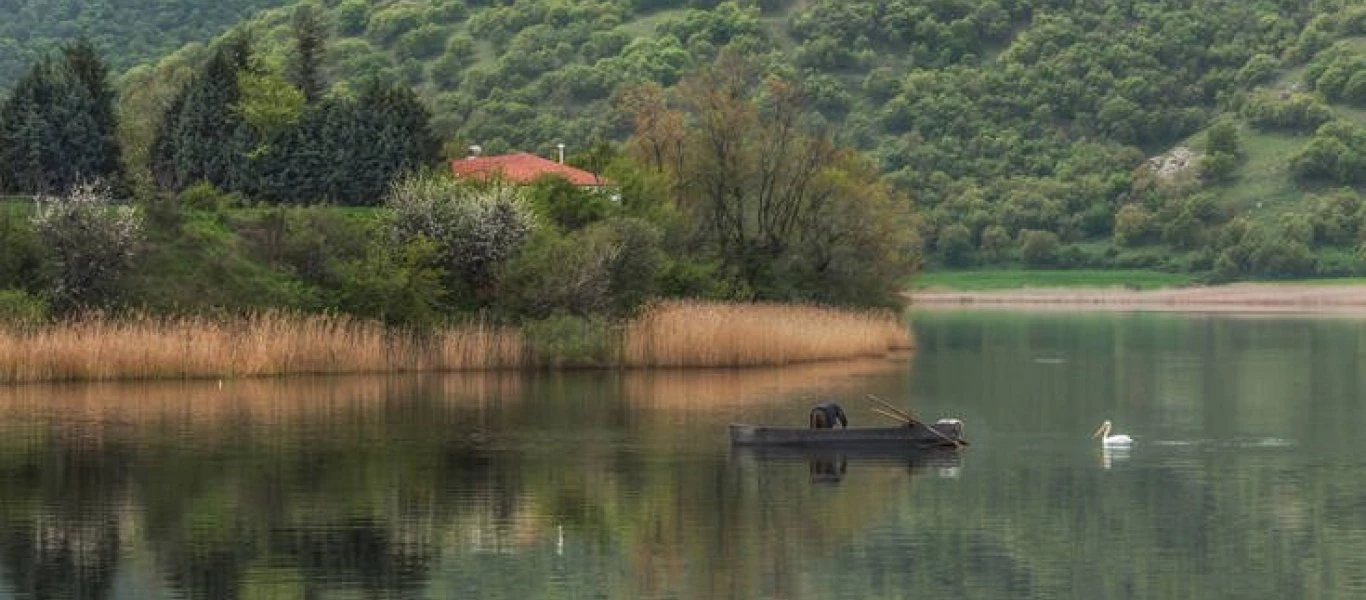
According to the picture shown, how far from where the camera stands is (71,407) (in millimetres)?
63250

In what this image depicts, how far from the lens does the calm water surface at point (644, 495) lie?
118 ft

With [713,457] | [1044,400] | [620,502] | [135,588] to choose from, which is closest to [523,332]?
[1044,400]

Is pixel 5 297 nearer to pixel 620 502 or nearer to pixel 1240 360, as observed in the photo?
pixel 620 502

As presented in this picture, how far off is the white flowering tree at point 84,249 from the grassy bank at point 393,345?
1.20 meters

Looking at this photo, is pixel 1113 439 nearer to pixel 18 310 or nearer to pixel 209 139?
pixel 18 310

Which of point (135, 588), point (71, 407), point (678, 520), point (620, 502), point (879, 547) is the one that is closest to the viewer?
point (135, 588)

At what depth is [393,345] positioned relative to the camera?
79.4m

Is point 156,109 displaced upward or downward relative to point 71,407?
upward

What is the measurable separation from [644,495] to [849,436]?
34.4 feet

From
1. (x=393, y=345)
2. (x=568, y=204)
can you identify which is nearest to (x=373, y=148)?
(x=568, y=204)

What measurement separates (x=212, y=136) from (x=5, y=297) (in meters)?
30.1

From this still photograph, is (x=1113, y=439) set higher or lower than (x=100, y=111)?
lower

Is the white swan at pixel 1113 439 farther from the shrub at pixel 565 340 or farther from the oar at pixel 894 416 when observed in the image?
the shrub at pixel 565 340

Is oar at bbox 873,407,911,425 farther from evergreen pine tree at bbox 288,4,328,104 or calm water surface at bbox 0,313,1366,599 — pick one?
evergreen pine tree at bbox 288,4,328,104
